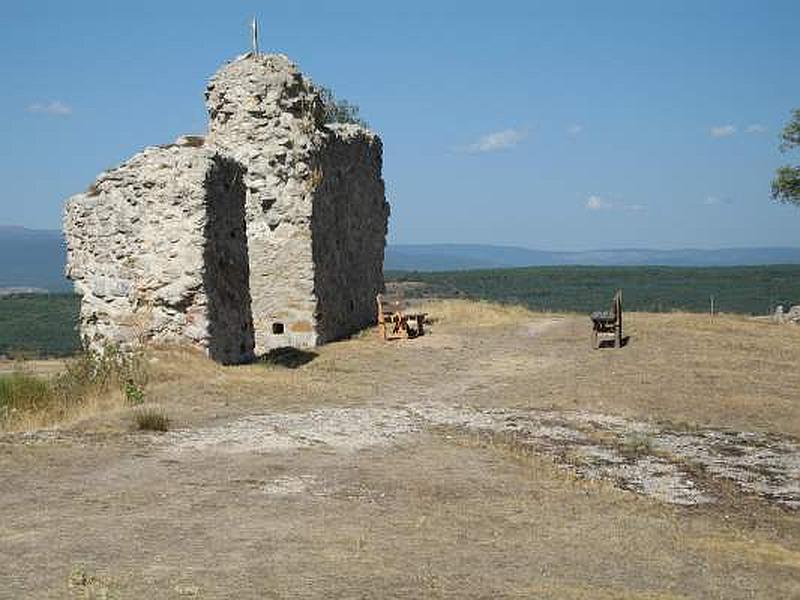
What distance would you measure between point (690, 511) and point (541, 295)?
5528 centimetres

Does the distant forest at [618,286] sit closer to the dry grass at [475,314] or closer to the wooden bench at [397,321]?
the dry grass at [475,314]

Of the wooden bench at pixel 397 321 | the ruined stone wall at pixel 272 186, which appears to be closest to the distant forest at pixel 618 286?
the wooden bench at pixel 397 321

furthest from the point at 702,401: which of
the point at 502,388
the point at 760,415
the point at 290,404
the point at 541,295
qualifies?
the point at 541,295

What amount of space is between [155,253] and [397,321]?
7.67 meters

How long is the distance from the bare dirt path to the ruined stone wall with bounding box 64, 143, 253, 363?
1135 mm

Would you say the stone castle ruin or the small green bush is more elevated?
the stone castle ruin

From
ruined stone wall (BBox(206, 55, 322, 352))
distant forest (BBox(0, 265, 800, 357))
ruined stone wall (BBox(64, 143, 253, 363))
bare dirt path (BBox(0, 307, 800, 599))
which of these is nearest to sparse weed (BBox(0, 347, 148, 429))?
bare dirt path (BBox(0, 307, 800, 599))

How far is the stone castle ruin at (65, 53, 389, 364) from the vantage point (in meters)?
15.6

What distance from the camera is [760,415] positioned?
13.1 meters

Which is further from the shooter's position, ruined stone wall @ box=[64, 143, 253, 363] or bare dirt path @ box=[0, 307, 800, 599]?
ruined stone wall @ box=[64, 143, 253, 363]

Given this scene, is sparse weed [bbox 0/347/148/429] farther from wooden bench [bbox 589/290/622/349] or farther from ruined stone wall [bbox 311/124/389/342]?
wooden bench [bbox 589/290/622/349]

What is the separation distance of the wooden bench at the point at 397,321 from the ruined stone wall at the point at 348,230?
3.19 feet

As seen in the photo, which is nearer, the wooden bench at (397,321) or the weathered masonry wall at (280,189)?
the weathered masonry wall at (280,189)

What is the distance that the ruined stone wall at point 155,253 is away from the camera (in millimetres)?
15492
